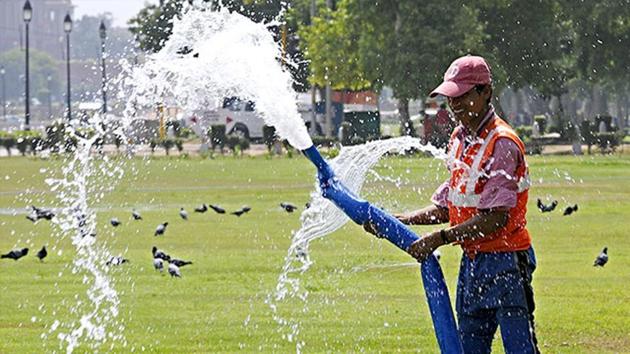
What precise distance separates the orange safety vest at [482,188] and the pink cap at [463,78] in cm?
19

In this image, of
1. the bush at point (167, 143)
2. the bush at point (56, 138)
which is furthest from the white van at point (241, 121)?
the bush at point (167, 143)

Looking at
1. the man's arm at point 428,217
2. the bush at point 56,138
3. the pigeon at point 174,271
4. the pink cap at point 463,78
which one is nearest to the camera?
the pink cap at point 463,78

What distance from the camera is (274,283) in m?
17.0

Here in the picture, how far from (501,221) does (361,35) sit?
54.3m

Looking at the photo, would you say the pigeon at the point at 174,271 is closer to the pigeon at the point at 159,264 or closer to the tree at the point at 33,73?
the pigeon at the point at 159,264

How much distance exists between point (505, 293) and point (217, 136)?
5528cm

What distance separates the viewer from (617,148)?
58.9 meters

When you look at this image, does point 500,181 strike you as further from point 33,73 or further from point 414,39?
point 33,73

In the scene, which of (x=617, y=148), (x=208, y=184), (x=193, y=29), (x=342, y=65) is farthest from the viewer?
(x=342, y=65)

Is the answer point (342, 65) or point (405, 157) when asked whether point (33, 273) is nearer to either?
point (405, 157)

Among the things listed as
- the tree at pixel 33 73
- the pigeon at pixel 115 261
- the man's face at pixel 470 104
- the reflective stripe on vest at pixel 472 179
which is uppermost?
the man's face at pixel 470 104

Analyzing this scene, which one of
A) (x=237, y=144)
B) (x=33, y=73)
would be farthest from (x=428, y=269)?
(x=33, y=73)

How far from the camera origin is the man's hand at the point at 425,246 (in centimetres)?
838

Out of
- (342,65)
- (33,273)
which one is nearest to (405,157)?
(342,65)
